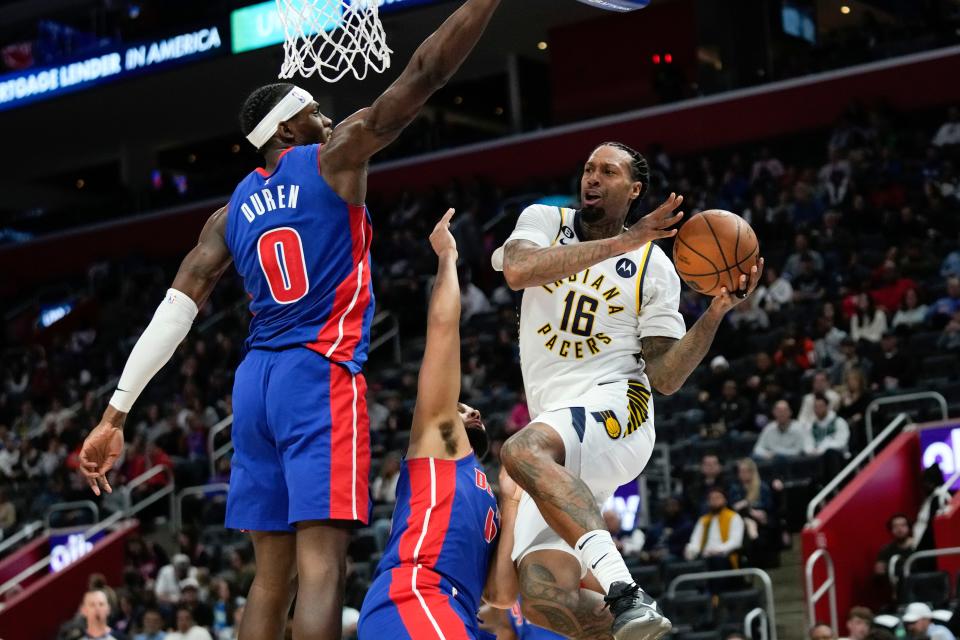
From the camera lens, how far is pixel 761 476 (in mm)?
13523

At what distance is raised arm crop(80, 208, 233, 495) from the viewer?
504 centimetres

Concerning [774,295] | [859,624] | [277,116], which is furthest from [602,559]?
[774,295]

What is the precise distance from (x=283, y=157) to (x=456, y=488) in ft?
4.38

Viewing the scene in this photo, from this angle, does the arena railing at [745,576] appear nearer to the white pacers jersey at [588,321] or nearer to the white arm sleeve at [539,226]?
the white pacers jersey at [588,321]

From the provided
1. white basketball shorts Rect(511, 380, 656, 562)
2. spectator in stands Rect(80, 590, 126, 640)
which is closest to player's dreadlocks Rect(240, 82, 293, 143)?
→ white basketball shorts Rect(511, 380, 656, 562)

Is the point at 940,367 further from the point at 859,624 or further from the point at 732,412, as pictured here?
the point at 859,624

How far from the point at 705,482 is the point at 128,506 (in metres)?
8.64

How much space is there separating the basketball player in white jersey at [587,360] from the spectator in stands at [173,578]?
10708mm

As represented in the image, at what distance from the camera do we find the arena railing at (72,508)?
18359 mm

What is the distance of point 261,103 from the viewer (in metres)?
5.08

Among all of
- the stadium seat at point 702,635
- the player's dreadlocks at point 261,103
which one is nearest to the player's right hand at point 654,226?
the player's dreadlocks at point 261,103

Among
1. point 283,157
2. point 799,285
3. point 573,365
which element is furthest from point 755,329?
point 283,157

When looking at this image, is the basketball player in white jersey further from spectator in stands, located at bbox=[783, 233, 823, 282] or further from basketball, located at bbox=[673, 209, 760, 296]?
spectator in stands, located at bbox=[783, 233, 823, 282]

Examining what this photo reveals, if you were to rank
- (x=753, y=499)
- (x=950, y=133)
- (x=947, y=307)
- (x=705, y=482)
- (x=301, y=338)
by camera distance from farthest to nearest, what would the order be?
(x=950, y=133) → (x=947, y=307) → (x=705, y=482) → (x=753, y=499) → (x=301, y=338)
